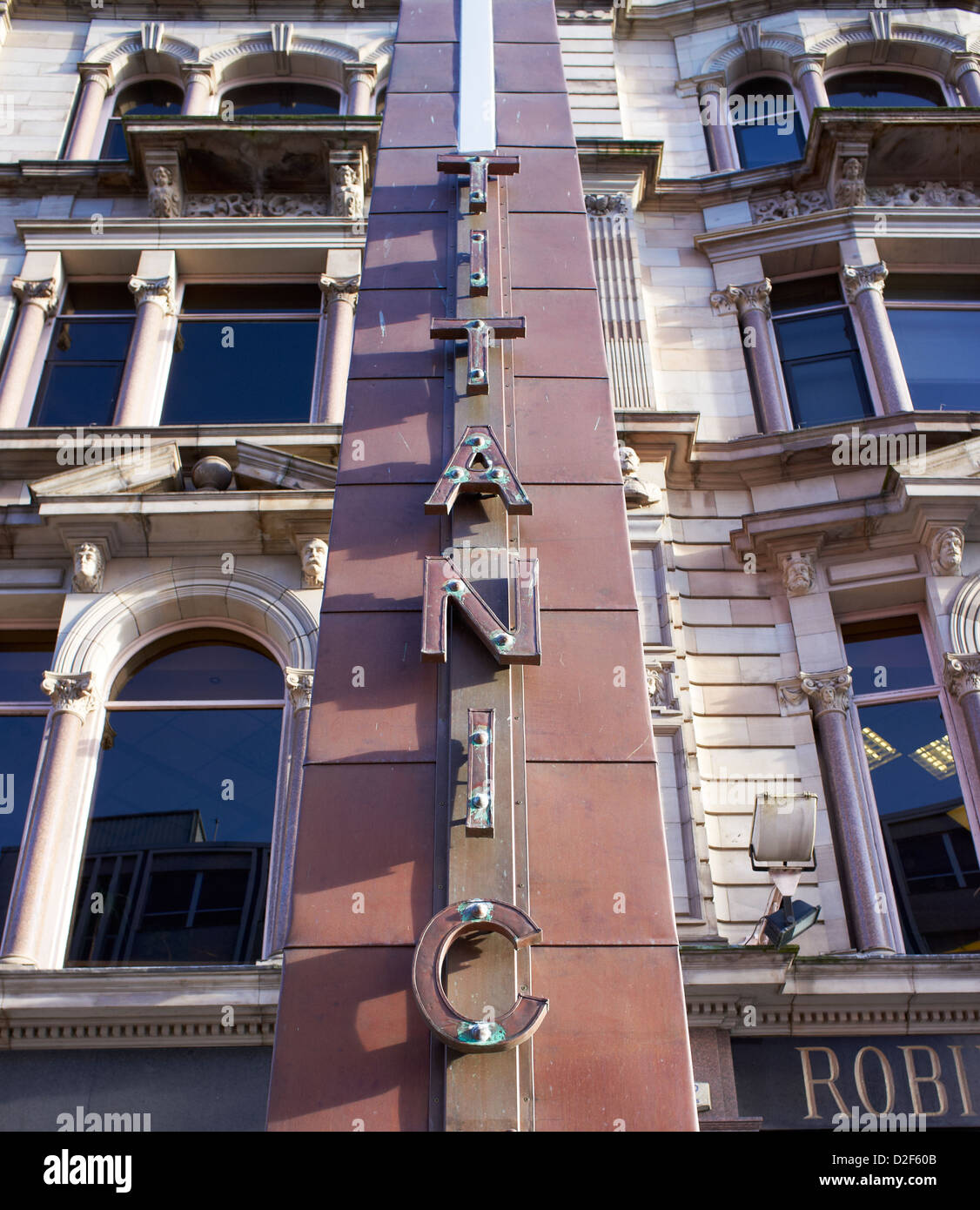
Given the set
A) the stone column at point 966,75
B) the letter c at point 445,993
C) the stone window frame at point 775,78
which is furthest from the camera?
the stone window frame at point 775,78

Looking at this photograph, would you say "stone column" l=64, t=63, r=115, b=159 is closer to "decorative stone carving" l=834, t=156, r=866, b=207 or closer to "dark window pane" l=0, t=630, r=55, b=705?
"dark window pane" l=0, t=630, r=55, b=705

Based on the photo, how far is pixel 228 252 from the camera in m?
17.3

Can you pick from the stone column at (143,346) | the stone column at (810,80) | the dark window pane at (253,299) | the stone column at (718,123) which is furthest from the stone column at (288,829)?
the stone column at (810,80)

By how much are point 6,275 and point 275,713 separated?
27.0ft

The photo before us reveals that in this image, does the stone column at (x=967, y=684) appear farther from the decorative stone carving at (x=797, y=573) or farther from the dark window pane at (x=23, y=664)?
the dark window pane at (x=23, y=664)

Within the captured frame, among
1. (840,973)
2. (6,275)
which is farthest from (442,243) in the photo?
(6,275)

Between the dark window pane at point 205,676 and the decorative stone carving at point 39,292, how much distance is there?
606cm

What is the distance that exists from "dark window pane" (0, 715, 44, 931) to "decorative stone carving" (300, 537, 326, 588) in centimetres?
305

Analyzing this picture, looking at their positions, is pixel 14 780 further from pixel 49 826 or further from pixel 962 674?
pixel 962 674

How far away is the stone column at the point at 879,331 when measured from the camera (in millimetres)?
15250

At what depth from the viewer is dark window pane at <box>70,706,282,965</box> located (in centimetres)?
1120

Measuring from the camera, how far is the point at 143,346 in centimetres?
1620

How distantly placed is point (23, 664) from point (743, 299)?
1002cm

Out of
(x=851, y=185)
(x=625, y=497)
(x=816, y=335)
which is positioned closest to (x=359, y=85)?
(x=851, y=185)
